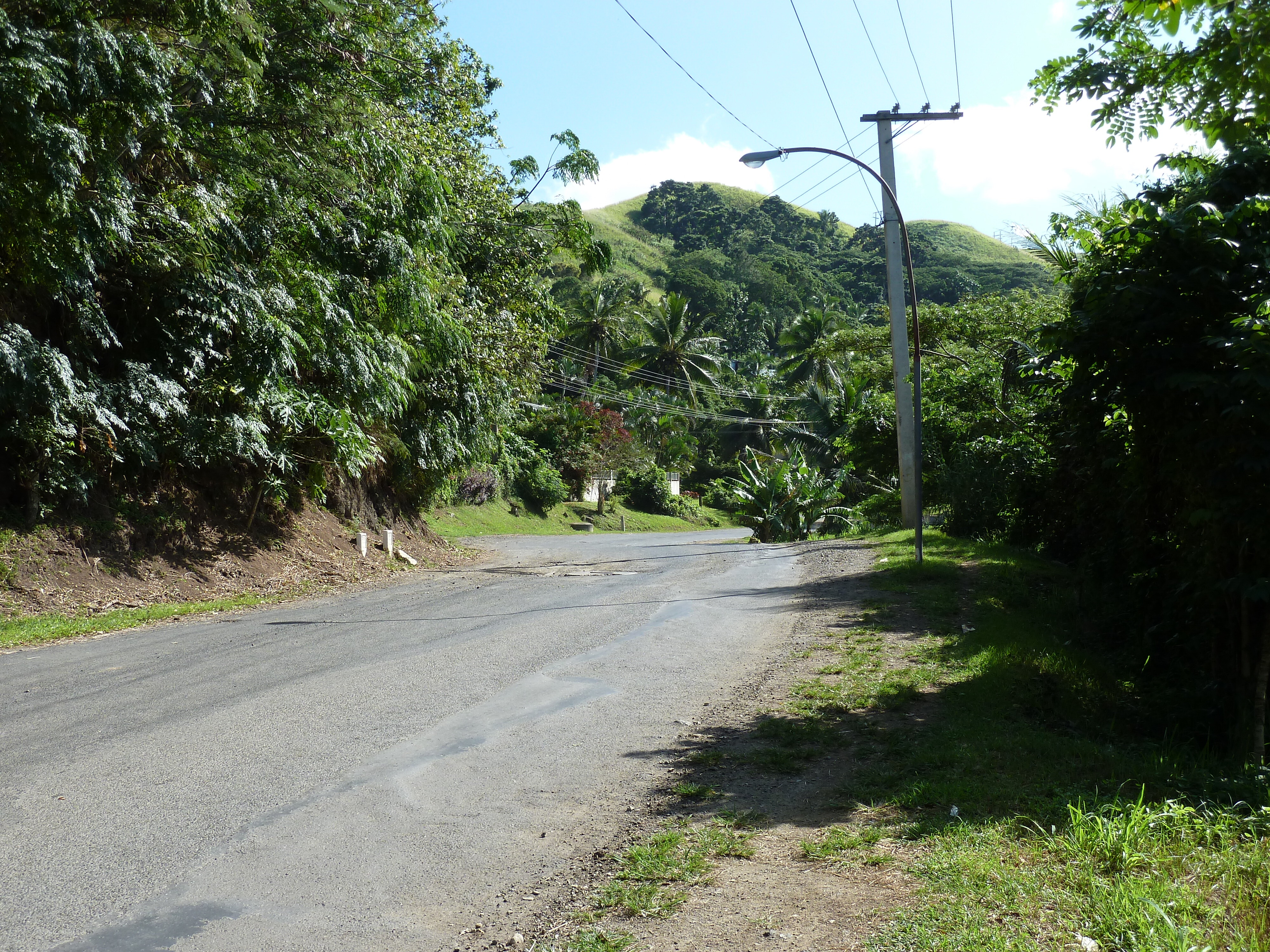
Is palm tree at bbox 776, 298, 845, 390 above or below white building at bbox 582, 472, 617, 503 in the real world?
above

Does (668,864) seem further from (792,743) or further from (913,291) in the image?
(913,291)

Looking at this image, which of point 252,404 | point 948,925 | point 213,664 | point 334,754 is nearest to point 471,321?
point 252,404

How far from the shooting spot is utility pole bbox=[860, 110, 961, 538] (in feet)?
61.5

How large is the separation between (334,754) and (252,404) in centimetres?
882

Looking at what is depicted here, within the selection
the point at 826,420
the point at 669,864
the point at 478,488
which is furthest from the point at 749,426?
the point at 669,864

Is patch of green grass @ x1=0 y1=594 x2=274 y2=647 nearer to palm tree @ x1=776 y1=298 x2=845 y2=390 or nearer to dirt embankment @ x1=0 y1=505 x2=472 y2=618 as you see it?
dirt embankment @ x1=0 y1=505 x2=472 y2=618

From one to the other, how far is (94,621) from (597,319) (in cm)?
4590

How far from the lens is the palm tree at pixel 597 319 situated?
2147 inches

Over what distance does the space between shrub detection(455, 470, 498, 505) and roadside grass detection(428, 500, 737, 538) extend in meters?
0.29

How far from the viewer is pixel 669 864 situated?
13.6ft

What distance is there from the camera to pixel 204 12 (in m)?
10.5

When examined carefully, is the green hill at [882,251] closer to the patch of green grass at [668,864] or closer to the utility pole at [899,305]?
the utility pole at [899,305]

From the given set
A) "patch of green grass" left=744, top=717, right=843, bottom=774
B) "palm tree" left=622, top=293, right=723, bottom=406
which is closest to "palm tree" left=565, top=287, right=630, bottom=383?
"palm tree" left=622, top=293, right=723, bottom=406

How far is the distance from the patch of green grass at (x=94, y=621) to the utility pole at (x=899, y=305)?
1268 cm
